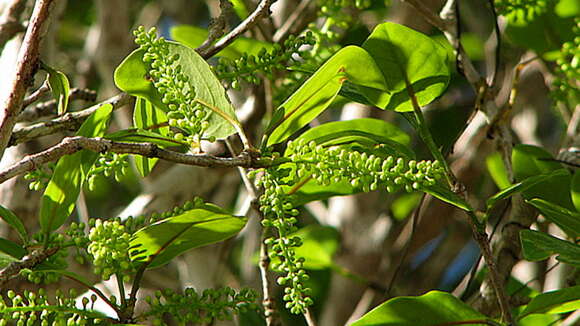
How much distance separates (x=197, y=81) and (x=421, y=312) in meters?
0.28

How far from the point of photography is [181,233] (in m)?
0.69

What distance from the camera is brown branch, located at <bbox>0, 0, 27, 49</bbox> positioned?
92 centimetres

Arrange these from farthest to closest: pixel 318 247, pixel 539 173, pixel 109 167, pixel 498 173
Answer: pixel 318 247 < pixel 498 173 < pixel 539 173 < pixel 109 167

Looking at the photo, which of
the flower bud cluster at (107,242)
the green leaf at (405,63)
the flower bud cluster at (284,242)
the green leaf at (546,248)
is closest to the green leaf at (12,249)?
the flower bud cluster at (107,242)

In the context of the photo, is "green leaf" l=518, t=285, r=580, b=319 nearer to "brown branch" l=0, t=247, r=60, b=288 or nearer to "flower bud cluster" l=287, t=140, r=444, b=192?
"flower bud cluster" l=287, t=140, r=444, b=192

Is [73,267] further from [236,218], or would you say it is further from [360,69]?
[360,69]

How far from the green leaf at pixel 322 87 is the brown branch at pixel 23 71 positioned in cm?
22

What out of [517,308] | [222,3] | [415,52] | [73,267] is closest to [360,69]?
[415,52]

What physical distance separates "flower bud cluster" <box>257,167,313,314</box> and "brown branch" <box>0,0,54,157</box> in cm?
23

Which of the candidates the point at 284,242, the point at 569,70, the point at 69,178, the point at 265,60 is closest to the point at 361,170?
the point at 284,242

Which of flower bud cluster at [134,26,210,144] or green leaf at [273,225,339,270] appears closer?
flower bud cluster at [134,26,210,144]

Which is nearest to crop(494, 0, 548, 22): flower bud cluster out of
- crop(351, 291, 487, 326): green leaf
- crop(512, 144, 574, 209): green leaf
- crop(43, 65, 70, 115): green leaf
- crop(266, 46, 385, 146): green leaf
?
crop(512, 144, 574, 209): green leaf

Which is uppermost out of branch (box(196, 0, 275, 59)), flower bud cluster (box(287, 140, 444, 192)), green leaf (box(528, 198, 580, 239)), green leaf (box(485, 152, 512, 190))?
branch (box(196, 0, 275, 59))

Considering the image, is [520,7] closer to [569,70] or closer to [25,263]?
[569,70]
